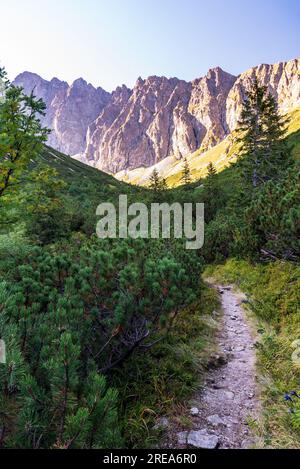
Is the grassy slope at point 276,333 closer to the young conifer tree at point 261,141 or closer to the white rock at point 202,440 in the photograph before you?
the white rock at point 202,440

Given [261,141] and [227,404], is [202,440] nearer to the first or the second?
[227,404]

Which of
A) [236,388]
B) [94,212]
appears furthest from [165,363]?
[94,212]

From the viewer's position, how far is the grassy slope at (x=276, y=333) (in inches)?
191

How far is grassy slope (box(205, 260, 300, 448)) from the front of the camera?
15.9 feet

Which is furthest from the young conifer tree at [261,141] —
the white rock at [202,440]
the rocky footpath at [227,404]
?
the white rock at [202,440]

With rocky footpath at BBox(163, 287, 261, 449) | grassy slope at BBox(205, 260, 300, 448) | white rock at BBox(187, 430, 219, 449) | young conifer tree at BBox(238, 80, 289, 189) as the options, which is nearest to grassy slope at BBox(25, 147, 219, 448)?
rocky footpath at BBox(163, 287, 261, 449)

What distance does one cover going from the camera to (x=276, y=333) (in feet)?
28.1

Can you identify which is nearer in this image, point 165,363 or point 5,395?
point 5,395

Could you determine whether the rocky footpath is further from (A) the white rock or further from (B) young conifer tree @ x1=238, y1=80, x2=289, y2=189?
(B) young conifer tree @ x1=238, y1=80, x2=289, y2=189
